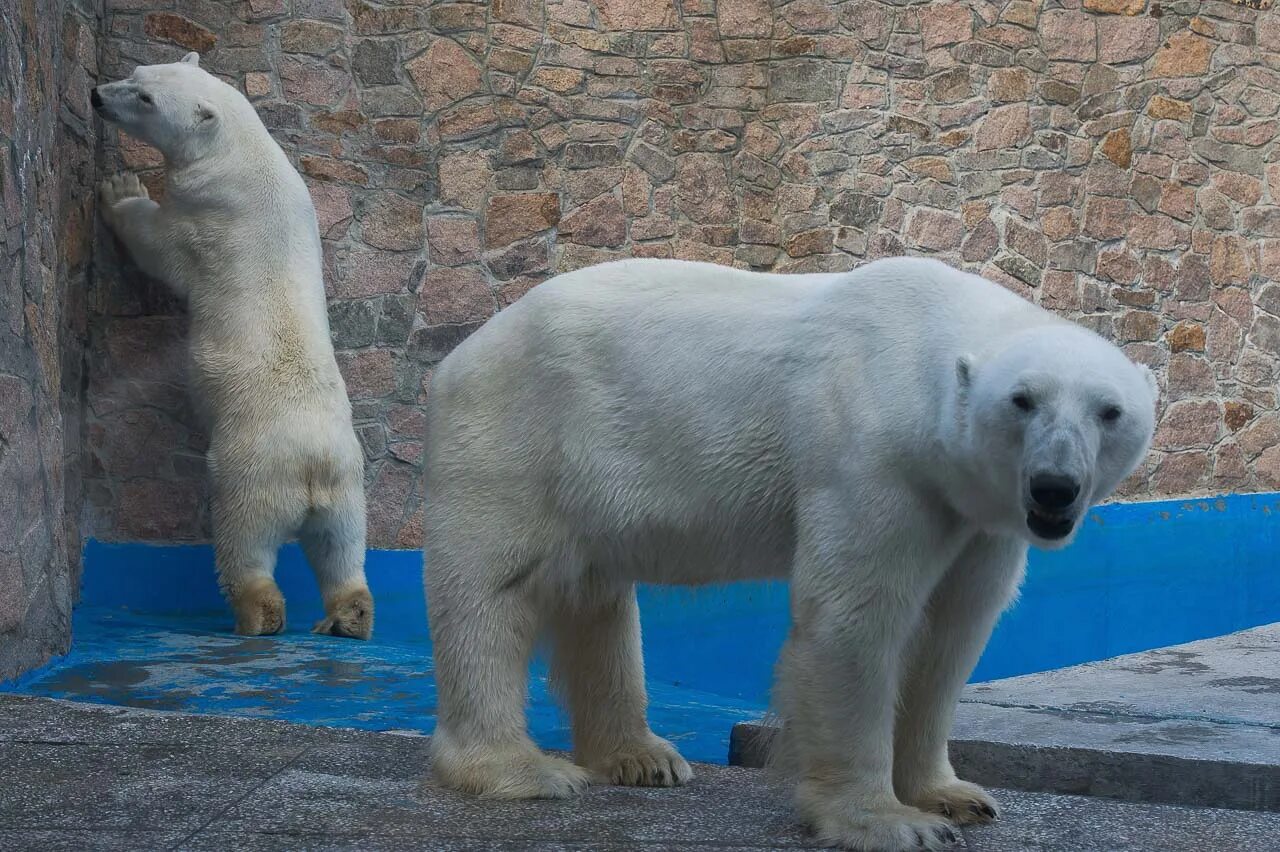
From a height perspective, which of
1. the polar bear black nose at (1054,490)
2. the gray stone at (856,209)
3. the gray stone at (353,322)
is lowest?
the gray stone at (353,322)

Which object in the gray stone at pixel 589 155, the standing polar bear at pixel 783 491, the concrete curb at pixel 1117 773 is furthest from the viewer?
the gray stone at pixel 589 155

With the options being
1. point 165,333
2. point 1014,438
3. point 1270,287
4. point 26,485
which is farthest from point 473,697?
point 1270,287

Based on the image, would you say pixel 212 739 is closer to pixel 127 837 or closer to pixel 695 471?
pixel 127 837

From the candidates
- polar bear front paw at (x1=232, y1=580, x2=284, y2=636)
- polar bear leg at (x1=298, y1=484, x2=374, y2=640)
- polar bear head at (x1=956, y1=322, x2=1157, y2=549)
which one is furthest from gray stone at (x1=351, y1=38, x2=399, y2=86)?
polar bear head at (x1=956, y1=322, x2=1157, y2=549)

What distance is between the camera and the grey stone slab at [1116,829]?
220 cm

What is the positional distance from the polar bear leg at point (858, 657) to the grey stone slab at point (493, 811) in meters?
0.11

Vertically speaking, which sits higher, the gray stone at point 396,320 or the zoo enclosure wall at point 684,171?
the zoo enclosure wall at point 684,171

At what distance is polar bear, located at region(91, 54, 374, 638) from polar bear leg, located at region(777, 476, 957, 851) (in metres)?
3.38

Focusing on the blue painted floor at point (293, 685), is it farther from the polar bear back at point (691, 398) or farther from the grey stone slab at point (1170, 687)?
the polar bear back at point (691, 398)

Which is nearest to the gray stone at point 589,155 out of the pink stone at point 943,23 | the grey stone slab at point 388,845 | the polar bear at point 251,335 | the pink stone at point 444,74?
the pink stone at point 444,74

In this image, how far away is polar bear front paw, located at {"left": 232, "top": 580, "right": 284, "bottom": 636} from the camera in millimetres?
5227

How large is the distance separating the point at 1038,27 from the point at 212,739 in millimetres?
6496

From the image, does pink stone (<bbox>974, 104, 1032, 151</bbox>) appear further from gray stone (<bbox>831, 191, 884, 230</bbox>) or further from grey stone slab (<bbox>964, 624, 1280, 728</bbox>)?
grey stone slab (<bbox>964, 624, 1280, 728</bbox>)

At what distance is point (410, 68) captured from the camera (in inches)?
260
